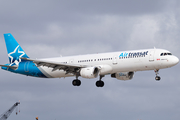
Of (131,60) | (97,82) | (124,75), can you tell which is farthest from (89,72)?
(124,75)

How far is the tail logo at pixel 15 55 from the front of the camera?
72.2 meters

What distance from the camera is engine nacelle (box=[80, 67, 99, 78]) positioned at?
6131 cm

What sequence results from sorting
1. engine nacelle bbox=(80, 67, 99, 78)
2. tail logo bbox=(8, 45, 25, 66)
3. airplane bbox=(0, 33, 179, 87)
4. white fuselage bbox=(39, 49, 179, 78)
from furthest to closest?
tail logo bbox=(8, 45, 25, 66) → engine nacelle bbox=(80, 67, 99, 78) → airplane bbox=(0, 33, 179, 87) → white fuselage bbox=(39, 49, 179, 78)

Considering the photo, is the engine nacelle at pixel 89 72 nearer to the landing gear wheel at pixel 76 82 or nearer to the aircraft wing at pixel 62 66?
the aircraft wing at pixel 62 66

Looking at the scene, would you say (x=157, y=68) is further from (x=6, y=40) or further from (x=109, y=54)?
(x=6, y=40)

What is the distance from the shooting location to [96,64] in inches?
2484

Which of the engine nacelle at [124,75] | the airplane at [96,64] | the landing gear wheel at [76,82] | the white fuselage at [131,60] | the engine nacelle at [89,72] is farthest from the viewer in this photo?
the engine nacelle at [124,75]

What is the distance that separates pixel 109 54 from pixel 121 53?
2329 mm

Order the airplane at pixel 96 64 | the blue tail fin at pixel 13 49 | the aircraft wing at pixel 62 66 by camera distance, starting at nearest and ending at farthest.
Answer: the airplane at pixel 96 64 → the aircraft wing at pixel 62 66 → the blue tail fin at pixel 13 49

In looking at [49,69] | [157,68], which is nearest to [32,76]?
[49,69]

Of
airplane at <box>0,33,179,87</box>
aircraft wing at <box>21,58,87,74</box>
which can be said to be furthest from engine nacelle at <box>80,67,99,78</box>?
aircraft wing at <box>21,58,87,74</box>

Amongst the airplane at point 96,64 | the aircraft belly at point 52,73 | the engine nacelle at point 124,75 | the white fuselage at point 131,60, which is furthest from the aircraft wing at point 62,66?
the engine nacelle at point 124,75

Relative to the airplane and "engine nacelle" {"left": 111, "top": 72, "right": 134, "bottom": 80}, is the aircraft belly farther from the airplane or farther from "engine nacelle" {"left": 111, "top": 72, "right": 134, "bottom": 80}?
"engine nacelle" {"left": 111, "top": 72, "right": 134, "bottom": 80}

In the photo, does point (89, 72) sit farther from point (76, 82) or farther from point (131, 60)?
point (131, 60)
